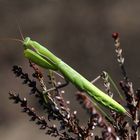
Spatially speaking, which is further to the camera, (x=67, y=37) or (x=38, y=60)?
(x=67, y=37)

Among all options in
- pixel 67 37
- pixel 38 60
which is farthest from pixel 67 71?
pixel 67 37

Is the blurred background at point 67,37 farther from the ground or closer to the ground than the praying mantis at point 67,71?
farther from the ground

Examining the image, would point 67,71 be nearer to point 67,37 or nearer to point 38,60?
point 38,60

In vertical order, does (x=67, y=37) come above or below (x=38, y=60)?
above

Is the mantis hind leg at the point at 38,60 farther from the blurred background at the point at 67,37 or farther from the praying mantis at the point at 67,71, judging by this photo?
the blurred background at the point at 67,37

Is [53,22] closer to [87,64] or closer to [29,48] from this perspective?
[87,64]

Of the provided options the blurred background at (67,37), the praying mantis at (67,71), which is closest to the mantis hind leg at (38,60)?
the praying mantis at (67,71)

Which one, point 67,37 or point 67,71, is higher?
point 67,37
